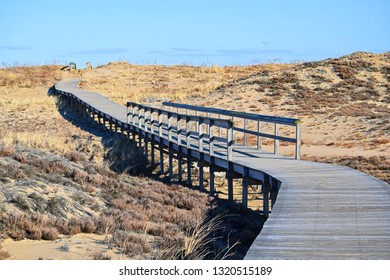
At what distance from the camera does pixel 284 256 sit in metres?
7.61

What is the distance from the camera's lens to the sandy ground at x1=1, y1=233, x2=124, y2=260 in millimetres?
9609

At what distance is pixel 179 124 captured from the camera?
20.6 m

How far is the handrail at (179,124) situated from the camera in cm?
1631

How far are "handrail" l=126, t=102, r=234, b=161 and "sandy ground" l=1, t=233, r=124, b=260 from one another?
6189 millimetres

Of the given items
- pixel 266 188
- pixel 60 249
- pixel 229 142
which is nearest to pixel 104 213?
pixel 60 249

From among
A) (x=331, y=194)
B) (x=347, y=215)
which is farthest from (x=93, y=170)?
(x=347, y=215)

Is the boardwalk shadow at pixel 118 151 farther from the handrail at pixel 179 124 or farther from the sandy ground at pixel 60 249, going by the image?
→ the sandy ground at pixel 60 249

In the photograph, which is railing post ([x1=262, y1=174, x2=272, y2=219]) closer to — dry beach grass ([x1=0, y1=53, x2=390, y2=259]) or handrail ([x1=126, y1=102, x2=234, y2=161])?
dry beach grass ([x1=0, y1=53, x2=390, y2=259])

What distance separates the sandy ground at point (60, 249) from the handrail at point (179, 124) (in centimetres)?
619

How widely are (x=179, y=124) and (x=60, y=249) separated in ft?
35.7

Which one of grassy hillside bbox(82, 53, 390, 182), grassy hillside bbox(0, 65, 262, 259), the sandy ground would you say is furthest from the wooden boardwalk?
grassy hillside bbox(82, 53, 390, 182)

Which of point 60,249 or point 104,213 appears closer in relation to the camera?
point 60,249

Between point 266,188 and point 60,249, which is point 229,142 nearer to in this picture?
point 266,188

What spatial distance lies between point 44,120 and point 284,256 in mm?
31544
